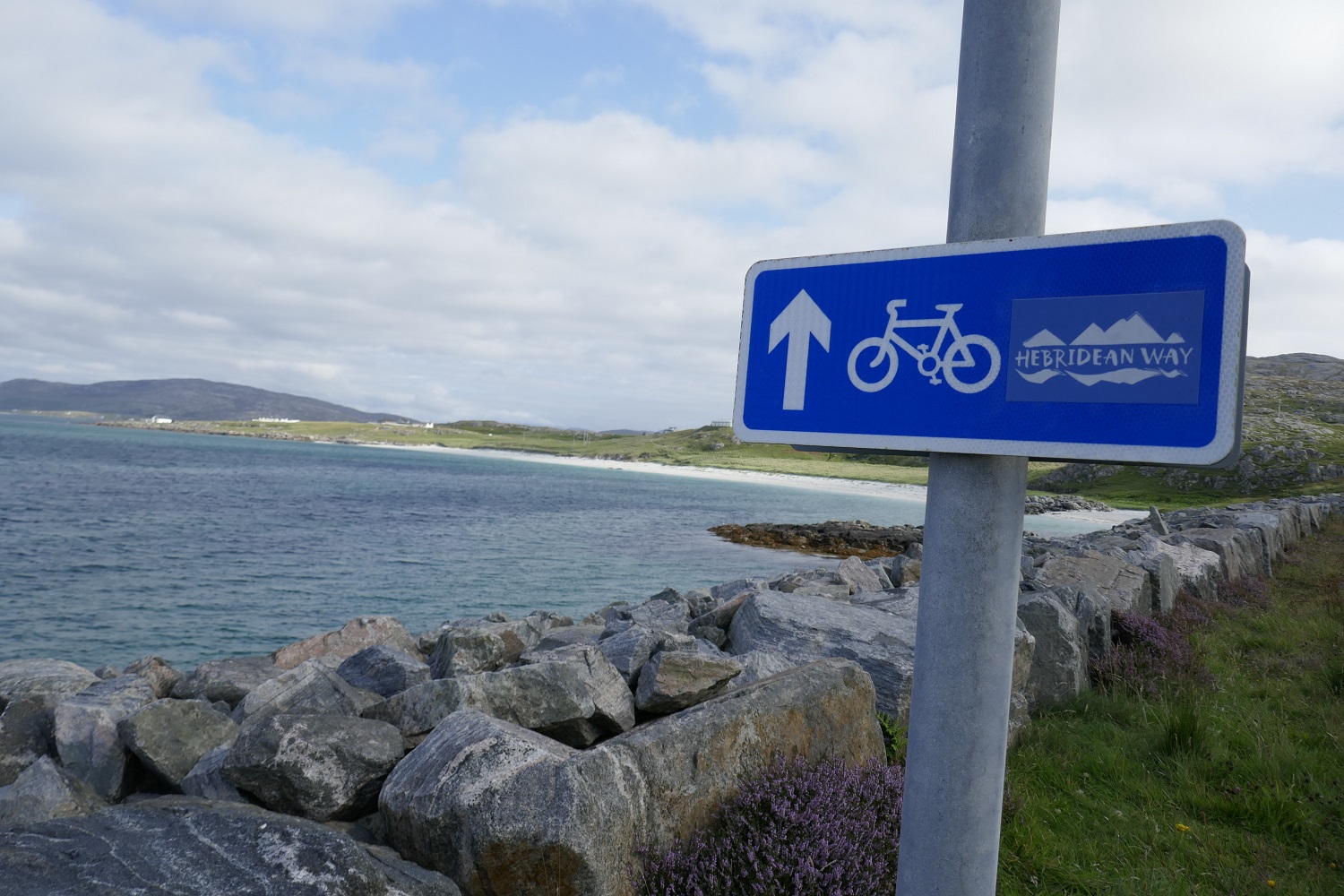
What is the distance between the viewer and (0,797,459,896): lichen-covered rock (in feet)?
9.25

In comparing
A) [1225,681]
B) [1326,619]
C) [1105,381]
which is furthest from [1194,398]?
[1326,619]

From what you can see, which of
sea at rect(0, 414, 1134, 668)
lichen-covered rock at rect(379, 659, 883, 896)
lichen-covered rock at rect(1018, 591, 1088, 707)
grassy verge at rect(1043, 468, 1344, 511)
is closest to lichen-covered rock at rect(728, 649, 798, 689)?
lichen-covered rock at rect(379, 659, 883, 896)

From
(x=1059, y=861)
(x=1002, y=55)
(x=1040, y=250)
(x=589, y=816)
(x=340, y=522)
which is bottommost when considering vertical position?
(x=340, y=522)

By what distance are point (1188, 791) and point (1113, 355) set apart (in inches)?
206

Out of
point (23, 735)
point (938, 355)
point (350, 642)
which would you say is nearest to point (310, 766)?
point (938, 355)

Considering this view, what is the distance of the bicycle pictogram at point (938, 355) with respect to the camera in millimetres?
2074

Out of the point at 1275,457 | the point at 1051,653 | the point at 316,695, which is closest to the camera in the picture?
the point at 316,695

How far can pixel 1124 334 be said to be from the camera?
1.93m

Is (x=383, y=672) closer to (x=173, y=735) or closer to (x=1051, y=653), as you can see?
(x=173, y=735)

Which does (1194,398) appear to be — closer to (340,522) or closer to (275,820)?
(275,820)

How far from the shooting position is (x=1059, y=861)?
4.64 meters

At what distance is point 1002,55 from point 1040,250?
59 centimetres

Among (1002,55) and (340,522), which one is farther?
(340,522)

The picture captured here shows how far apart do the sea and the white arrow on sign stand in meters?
16.5
